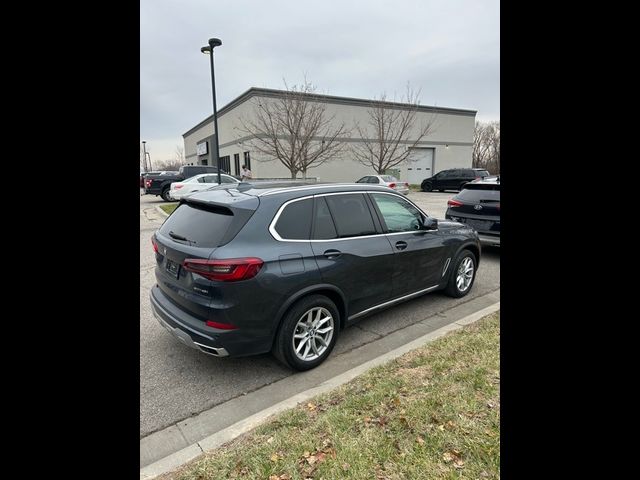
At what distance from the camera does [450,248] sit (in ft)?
16.8

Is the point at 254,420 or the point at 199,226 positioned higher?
the point at 199,226

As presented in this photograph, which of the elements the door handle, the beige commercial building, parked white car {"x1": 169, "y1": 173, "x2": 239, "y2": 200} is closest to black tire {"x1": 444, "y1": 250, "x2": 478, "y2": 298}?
the door handle

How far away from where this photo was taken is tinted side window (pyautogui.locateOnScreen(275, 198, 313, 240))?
3.46 m

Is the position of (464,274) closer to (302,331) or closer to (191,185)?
(302,331)

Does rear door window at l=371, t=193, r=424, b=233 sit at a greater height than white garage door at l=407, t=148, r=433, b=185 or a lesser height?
lesser

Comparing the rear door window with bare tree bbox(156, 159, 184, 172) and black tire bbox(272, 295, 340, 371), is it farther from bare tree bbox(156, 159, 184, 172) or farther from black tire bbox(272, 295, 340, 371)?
bare tree bbox(156, 159, 184, 172)

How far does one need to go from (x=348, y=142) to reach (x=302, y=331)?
102ft

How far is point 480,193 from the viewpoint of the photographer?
7.98 metres

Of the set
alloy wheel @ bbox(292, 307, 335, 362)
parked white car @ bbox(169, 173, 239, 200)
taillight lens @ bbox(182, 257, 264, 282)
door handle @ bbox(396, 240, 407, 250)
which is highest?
parked white car @ bbox(169, 173, 239, 200)

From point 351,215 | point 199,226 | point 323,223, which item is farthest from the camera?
point 351,215

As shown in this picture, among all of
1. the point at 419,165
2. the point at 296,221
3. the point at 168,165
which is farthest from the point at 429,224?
the point at 168,165

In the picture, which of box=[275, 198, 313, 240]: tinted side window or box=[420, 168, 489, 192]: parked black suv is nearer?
box=[275, 198, 313, 240]: tinted side window

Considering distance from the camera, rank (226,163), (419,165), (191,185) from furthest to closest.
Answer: (419,165), (226,163), (191,185)
